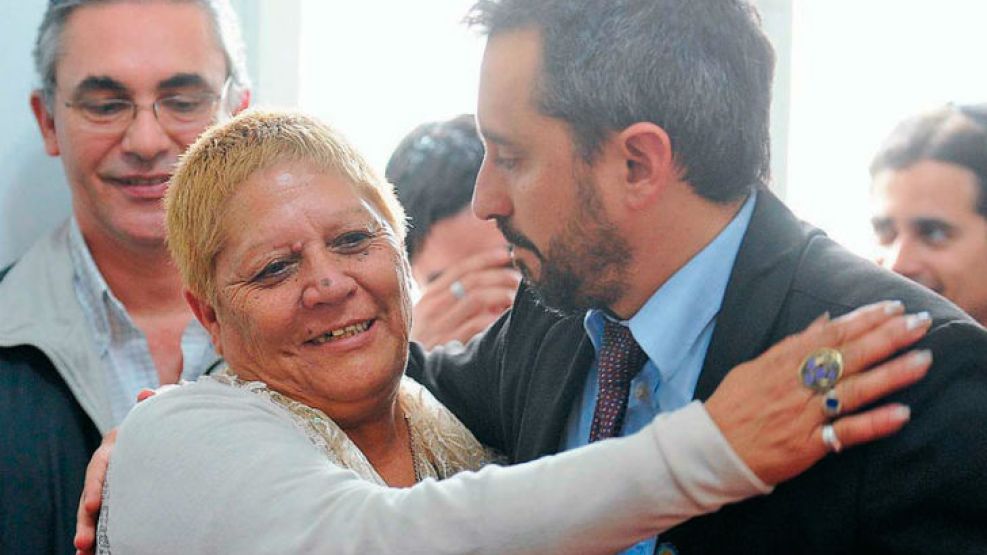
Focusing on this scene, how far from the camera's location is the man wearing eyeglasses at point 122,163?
2.40 metres

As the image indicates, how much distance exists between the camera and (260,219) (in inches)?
66.1

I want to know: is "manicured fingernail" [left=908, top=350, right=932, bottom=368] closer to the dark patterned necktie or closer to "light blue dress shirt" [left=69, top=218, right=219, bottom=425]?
the dark patterned necktie

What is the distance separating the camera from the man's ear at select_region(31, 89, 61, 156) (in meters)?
2.57

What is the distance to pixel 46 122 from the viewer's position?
257cm

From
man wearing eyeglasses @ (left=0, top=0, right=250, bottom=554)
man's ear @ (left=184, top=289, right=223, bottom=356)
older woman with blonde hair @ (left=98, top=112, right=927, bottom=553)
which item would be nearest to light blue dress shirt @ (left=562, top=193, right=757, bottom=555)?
older woman with blonde hair @ (left=98, top=112, right=927, bottom=553)

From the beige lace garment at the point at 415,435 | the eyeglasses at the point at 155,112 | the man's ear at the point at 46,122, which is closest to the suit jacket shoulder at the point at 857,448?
the beige lace garment at the point at 415,435

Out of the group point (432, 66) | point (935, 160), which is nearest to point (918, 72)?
point (935, 160)

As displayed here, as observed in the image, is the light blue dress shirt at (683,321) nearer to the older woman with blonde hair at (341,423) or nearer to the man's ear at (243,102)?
the older woman with blonde hair at (341,423)

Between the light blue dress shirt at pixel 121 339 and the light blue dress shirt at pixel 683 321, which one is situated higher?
the light blue dress shirt at pixel 683 321

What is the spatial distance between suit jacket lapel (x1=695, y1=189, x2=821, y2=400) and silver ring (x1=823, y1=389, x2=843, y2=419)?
211mm

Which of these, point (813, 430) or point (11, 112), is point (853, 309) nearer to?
point (813, 430)

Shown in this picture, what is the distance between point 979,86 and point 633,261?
1869 millimetres

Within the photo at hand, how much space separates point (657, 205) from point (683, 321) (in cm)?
15

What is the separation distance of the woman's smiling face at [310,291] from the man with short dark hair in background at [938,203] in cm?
137
